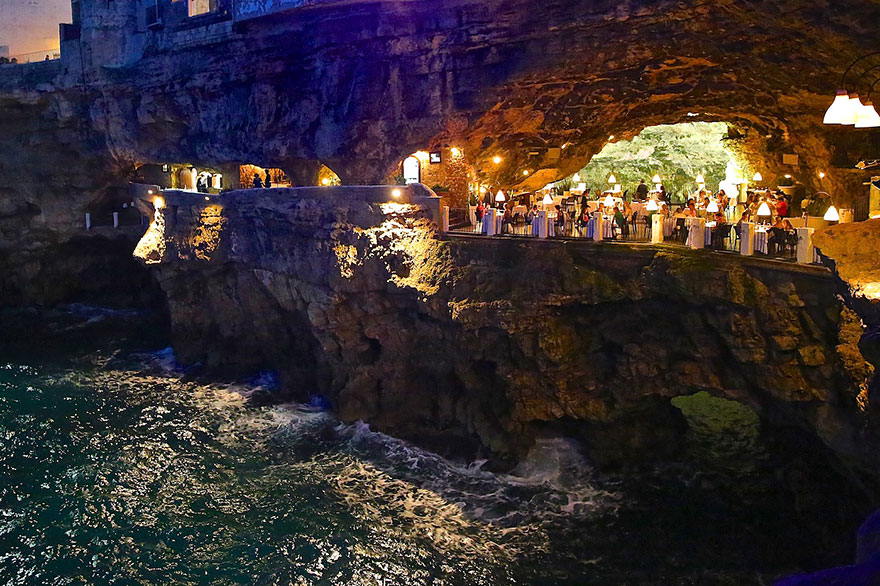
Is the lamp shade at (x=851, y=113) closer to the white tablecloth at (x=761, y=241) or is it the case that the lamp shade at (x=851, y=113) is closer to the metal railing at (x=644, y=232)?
the metal railing at (x=644, y=232)

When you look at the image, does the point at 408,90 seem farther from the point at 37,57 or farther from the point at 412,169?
the point at 37,57

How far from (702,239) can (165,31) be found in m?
25.8

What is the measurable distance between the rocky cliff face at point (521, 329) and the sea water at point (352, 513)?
150cm

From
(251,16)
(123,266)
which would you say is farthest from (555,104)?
(123,266)

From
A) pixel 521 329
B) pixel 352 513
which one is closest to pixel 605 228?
pixel 521 329

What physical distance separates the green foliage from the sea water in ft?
53.0

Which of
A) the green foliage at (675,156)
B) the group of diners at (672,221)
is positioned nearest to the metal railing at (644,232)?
the group of diners at (672,221)

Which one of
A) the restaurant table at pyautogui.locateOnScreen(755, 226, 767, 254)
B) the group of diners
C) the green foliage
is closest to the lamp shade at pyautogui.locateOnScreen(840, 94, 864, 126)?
the group of diners

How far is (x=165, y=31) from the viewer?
32.5m

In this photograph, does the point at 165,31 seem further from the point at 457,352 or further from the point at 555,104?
the point at 457,352

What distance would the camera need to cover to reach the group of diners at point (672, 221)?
17625mm

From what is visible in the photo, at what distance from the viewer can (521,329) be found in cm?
2067

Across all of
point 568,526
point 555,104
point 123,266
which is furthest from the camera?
point 123,266

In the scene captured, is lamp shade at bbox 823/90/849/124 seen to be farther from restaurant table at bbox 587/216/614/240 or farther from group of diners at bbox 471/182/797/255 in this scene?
restaurant table at bbox 587/216/614/240
